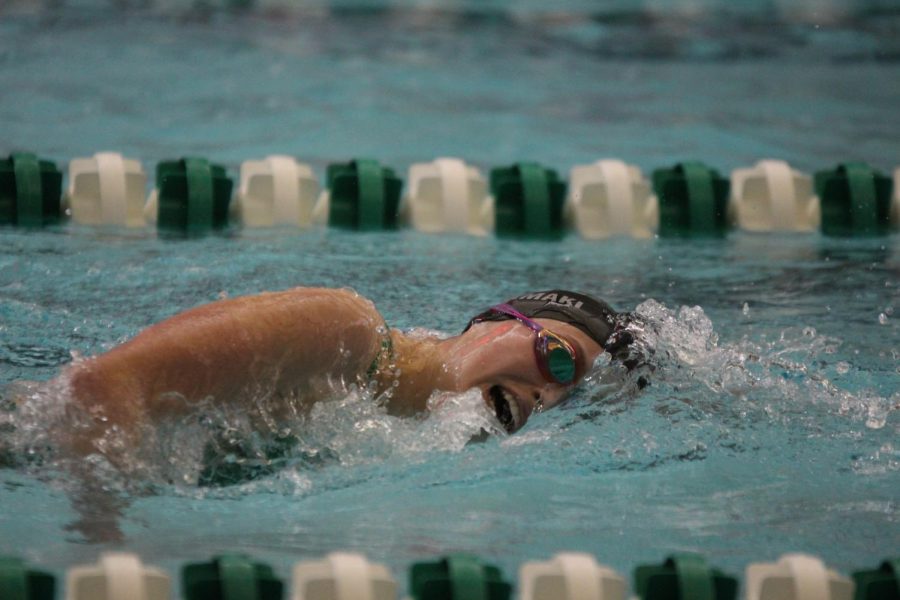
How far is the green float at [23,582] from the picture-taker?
197 cm

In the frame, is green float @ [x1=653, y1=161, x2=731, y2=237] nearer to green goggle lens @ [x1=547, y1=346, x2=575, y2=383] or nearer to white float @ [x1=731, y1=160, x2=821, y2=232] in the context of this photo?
white float @ [x1=731, y1=160, x2=821, y2=232]

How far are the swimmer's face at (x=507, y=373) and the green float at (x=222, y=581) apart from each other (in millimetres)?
653

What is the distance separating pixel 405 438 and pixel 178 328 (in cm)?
51

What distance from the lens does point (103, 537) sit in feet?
6.99

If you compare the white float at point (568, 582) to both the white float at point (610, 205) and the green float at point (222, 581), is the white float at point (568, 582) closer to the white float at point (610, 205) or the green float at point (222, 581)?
the green float at point (222, 581)

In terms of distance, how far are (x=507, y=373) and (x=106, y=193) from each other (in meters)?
2.08

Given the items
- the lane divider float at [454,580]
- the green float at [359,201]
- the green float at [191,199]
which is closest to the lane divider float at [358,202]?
the green float at [359,201]

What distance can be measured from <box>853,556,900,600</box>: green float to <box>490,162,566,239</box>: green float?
7.59ft

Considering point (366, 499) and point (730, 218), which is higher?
point (730, 218)

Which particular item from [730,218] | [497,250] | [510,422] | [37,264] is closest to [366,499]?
[510,422]

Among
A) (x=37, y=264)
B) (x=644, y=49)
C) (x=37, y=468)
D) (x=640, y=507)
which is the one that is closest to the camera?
(x=37, y=468)

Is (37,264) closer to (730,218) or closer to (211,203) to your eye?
(211,203)

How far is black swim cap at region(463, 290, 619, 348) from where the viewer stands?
2.72 metres

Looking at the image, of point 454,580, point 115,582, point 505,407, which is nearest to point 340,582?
point 454,580
